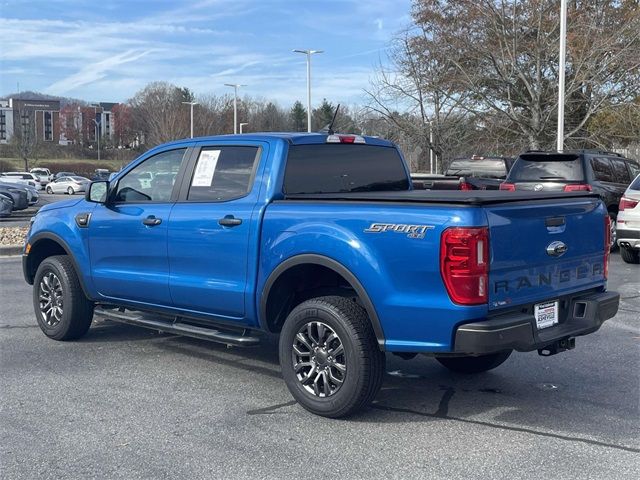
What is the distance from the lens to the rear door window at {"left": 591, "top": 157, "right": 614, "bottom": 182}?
546 inches

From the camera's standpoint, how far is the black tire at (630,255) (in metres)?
12.9

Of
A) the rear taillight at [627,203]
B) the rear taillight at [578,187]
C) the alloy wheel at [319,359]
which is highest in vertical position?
the rear taillight at [578,187]

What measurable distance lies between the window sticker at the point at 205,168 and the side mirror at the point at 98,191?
103 cm

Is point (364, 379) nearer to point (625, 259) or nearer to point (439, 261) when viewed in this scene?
point (439, 261)

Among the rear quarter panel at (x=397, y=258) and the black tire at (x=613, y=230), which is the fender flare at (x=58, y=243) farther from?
the black tire at (x=613, y=230)

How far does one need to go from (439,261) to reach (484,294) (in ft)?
1.08

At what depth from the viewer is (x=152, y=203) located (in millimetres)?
6383

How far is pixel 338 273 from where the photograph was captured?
16.5ft

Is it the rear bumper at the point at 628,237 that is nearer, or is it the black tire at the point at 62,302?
the black tire at the point at 62,302

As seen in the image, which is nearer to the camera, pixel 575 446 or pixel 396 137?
pixel 575 446

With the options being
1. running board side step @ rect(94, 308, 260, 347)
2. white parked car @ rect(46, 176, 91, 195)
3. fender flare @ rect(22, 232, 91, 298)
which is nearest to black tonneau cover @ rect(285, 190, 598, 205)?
running board side step @ rect(94, 308, 260, 347)

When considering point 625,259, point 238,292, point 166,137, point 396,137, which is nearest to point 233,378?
point 238,292

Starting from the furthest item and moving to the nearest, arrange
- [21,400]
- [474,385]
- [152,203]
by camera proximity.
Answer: [152,203] < [474,385] < [21,400]

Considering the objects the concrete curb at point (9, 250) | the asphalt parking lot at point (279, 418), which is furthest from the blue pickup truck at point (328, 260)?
the concrete curb at point (9, 250)
